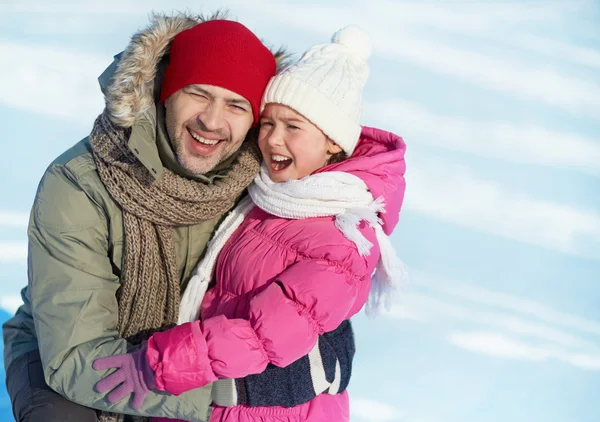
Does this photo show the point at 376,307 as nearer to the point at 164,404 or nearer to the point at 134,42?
the point at 164,404

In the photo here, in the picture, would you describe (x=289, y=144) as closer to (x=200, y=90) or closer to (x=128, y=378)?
(x=200, y=90)

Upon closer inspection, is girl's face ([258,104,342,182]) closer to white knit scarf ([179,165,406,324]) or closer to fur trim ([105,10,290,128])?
white knit scarf ([179,165,406,324])

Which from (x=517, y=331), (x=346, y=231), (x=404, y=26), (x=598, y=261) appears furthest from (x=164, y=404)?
(x=404, y=26)

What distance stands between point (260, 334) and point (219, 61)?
81 cm

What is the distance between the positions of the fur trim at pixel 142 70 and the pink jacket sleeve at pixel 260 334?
627 mm

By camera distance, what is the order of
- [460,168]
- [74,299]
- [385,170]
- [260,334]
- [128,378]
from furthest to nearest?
[460,168]
[385,170]
[74,299]
[128,378]
[260,334]

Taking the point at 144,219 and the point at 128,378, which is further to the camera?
the point at 144,219

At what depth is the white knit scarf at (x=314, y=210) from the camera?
196 centimetres

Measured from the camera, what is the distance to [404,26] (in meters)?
6.55

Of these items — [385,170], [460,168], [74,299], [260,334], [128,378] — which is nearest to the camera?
[260,334]

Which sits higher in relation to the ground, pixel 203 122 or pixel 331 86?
pixel 331 86

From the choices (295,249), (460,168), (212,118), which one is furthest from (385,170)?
(460,168)

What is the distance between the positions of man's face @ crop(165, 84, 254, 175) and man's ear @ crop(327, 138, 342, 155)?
0.82 ft

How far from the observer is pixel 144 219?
2.07 m
